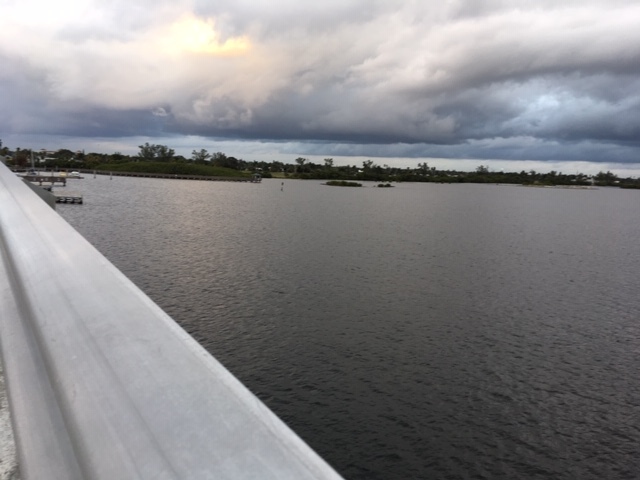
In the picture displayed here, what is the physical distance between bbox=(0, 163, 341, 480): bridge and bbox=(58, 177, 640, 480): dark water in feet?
33.5

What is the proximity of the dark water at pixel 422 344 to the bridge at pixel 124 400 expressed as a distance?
402 inches

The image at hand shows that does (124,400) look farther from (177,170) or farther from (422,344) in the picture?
(177,170)

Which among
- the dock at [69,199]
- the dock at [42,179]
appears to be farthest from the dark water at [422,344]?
the dock at [42,179]

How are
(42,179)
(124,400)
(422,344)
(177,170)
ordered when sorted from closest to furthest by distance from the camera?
(124,400) → (422,344) → (42,179) → (177,170)

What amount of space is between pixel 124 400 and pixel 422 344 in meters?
17.7

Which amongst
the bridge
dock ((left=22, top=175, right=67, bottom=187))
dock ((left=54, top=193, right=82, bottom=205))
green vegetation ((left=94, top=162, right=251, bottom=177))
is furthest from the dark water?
green vegetation ((left=94, top=162, right=251, bottom=177))

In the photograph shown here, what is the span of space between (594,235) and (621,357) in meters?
44.2

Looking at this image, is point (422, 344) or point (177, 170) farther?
point (177, 170)

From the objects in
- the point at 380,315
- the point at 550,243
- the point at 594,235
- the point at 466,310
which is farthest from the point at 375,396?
the point at 594,235

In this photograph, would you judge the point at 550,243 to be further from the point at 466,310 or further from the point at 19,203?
the point at 19,203

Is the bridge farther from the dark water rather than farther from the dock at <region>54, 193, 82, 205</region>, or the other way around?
the dock at <region>54, 193, 82, 205</region>

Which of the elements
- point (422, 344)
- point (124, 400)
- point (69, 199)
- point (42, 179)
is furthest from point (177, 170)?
point (124, 400)

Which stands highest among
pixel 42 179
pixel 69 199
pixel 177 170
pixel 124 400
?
pixel 177 170

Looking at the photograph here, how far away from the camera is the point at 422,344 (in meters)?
18.2
